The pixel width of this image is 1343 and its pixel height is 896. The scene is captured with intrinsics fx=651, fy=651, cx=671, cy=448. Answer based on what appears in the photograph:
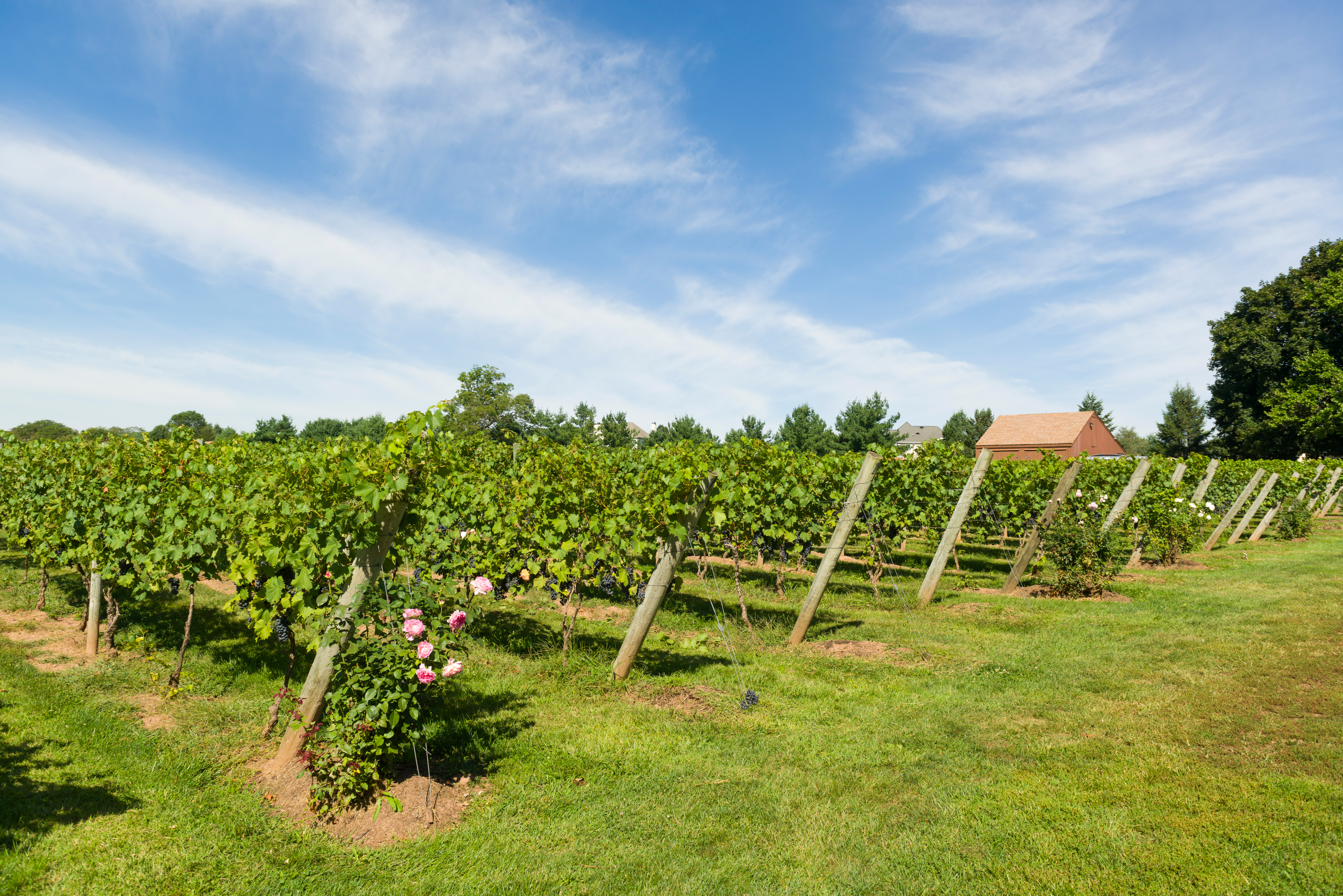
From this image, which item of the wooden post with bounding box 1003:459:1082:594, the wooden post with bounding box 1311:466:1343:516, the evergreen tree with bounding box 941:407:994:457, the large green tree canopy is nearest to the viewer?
the wooden post with bounding box 1003:459:1082:594

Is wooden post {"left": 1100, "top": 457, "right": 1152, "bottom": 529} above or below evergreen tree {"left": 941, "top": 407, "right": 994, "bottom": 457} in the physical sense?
below

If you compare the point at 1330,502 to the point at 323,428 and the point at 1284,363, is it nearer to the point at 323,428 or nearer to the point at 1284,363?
the point at 1284,363

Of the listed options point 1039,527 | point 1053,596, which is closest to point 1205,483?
point 1039,527

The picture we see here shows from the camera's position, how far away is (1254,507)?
1678 centimetres

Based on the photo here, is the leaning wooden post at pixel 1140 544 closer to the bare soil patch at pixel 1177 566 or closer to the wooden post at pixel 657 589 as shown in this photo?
the bare soil patch at pixel 1177 566

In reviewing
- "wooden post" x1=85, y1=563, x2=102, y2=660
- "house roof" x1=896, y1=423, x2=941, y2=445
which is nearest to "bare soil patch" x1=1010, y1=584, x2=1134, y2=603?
"wooden post" x1=85, y1=563, x2=102, y2=660

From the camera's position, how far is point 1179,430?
173ft

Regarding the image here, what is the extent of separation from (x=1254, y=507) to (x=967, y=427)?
51.9 metres

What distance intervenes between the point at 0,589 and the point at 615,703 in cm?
942

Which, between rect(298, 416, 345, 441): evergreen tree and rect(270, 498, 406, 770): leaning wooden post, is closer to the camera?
rect(270, 498, 406, 770): leaning wooden post

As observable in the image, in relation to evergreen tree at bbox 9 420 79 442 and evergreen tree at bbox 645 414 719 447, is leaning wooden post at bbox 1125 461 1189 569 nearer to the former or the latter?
evergreen tree at bbox 645 414 719 447

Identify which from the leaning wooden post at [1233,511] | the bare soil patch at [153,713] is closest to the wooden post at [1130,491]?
the leaning wooden post at [1233,511]

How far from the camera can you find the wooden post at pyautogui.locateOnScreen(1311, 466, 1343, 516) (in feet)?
70.8

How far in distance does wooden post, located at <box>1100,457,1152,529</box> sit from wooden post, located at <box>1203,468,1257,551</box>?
6096 mm
